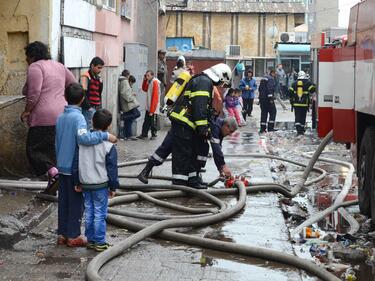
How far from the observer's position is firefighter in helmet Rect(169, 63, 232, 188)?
33.0ft

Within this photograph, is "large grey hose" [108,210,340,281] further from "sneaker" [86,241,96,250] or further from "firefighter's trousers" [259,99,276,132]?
"firefighter's trousers" [259,99,276,132]

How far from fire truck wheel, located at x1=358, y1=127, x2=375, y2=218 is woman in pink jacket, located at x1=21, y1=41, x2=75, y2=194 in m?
3.75

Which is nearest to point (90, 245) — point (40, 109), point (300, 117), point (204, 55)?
point (40, 109)

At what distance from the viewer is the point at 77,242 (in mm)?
7184

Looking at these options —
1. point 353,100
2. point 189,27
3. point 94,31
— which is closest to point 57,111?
point 353,100

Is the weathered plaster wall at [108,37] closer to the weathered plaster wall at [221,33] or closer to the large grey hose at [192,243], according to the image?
the large grey hose at [192,243]

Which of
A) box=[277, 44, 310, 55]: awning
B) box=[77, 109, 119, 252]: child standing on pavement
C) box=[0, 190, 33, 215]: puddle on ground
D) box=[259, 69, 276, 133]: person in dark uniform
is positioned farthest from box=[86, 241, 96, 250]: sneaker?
box=[277, 44, 310, 55]: awning

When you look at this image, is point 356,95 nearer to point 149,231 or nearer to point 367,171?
point 367,171

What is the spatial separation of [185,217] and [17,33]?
4550 mm

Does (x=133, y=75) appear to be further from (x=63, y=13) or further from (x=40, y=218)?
(x=40, y=218)

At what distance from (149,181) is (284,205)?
78.6 inches

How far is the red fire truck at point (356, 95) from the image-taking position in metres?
8.73

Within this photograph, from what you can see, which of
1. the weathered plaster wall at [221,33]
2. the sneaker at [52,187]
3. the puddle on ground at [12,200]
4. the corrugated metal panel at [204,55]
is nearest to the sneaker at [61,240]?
the puddle on ground at [12,200]

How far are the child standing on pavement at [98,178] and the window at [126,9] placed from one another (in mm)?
13410
